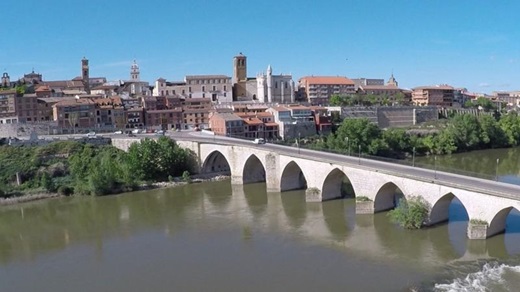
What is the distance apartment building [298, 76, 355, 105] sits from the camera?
70.4 m

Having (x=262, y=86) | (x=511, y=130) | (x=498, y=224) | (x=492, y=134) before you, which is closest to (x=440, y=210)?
(x=498, y=224)

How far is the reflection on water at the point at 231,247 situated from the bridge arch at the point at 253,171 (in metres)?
4.86

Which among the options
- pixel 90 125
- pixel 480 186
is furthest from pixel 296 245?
pixel 90 125

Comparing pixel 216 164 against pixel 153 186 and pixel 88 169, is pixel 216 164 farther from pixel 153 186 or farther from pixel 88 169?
pixel 88 169

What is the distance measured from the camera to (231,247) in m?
20.0

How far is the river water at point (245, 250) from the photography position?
16.2m

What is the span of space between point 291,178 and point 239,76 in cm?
4208

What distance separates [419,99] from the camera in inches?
2953

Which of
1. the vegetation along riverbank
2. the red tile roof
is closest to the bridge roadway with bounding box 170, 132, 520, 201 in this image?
the vegetation along riverbank

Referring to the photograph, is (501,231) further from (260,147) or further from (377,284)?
(260,147)

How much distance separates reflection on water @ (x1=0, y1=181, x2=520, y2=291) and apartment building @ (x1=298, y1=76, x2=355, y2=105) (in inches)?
1708

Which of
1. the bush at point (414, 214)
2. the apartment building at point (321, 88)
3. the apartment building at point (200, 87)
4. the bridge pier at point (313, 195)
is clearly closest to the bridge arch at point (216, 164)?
the bridge pier at point (313, 195)

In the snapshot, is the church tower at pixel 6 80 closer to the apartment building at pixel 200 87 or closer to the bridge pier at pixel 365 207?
the apartment building at pixel 200 87

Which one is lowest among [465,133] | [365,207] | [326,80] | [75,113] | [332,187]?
[365,207]
